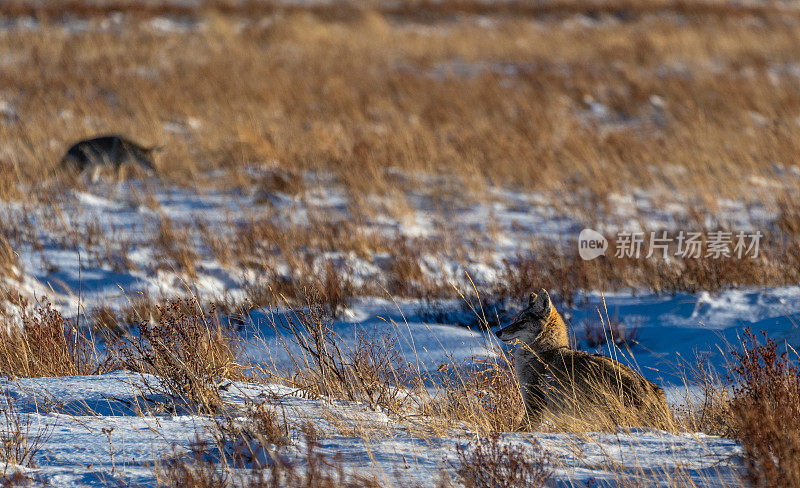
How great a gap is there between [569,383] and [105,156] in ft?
25.1

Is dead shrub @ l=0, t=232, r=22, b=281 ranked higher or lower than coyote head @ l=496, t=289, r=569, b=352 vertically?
higher

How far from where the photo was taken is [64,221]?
7660 mm

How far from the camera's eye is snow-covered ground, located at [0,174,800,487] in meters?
2.98

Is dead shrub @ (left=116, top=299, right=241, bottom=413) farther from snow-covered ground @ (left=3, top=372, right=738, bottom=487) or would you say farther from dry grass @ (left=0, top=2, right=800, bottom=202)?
dry grass @ (left=0, top=2, right=800, bottom=202)

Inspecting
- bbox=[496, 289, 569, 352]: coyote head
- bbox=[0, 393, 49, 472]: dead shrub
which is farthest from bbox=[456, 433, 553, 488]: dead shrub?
bbox=[0, 393, 49, 472]: dead shrub

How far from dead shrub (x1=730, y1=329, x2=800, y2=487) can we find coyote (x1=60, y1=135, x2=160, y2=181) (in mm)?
8286

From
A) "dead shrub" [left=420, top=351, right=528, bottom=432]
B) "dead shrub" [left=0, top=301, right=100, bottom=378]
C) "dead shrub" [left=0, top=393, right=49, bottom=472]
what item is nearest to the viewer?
"dead shrub" [left=0, top=393, right=49, bottom=472]

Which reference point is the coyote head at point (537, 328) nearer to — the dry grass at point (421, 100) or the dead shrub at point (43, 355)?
the dead shrub at point (43, 355)

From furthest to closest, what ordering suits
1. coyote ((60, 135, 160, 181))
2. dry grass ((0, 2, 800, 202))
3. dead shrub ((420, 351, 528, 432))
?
dry grass ((0, 2, 800, 202)) < coyote ((60, 135, 160, 181)) < dead shrub ((420, 351, 528, 432))

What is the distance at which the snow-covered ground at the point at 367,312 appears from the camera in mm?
2979

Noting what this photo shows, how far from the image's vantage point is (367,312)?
607 cm

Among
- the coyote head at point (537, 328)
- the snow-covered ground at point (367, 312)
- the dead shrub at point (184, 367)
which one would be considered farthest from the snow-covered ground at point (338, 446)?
the coyote head at point (537, 328)

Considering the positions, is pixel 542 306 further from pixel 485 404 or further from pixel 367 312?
pixel 367 312

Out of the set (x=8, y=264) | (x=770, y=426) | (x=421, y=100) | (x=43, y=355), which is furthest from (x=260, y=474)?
(x=421, y=100)
